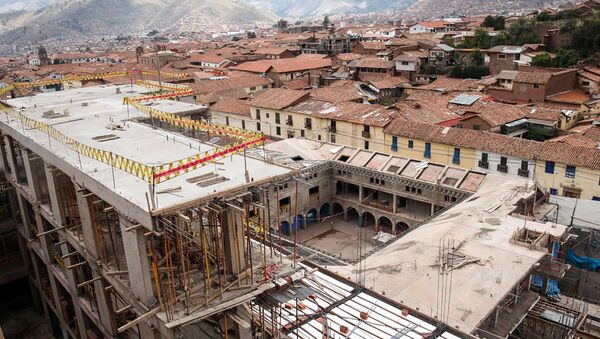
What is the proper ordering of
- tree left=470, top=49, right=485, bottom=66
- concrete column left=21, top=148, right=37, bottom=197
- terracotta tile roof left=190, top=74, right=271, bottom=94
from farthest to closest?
tree left=470, top=49, right=485, bottom=66 → terracotta tile roof left=190, top=74, right=271, bottom=94 → concrete column left=21, top=148, right=37, bottom=197

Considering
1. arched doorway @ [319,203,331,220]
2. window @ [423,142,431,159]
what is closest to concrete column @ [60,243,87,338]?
arched doorway @ [319,203,331,220]

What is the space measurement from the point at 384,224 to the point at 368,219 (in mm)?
1697

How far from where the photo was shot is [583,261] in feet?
95.3

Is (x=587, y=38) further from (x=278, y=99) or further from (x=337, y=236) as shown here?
(x=337, y=236)

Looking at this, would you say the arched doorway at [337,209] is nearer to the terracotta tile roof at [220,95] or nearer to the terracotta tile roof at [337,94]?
the terracotta tile roof at [337,94]

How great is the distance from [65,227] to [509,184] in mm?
25348

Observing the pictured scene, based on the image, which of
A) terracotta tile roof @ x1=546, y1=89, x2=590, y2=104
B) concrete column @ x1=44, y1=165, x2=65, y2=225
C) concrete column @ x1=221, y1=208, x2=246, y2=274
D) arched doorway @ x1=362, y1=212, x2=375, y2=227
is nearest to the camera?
concrete column @ x1=221, y1=208, x2=246, y2=274

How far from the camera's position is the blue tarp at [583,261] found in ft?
94.2

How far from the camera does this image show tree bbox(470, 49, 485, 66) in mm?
70125

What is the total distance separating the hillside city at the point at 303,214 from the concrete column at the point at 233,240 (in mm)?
58

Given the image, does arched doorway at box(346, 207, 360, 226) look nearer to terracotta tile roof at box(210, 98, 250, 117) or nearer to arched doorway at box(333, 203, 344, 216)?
arched doorway at box(333, 203, 344, 216)

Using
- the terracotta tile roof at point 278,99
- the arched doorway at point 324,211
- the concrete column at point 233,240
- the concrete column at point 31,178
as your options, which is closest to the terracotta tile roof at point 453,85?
the terracotta tile roof at point 278,99

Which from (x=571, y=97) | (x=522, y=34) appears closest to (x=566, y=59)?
(x=571, y=97)

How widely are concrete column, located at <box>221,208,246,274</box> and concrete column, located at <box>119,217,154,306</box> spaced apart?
2246mm
